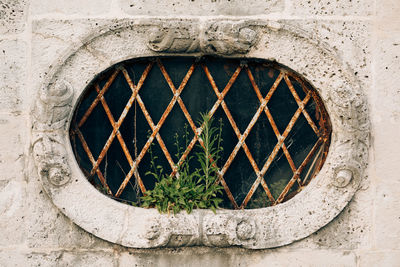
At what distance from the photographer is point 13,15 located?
3648mm

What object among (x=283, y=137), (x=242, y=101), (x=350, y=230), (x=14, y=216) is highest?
(x=242, y=101)

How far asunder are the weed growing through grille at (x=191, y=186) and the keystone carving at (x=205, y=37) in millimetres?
500

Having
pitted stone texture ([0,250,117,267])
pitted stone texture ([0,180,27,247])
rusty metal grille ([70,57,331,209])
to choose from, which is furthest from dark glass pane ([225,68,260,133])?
pitted stone texture ([0,180,27,247])

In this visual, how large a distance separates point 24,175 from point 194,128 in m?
1.21

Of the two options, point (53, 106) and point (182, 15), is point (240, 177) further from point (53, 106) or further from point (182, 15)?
point (53, 106)

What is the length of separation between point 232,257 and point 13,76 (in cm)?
194

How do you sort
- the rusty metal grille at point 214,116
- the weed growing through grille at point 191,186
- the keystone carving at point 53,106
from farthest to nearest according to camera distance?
the rusty metal grille at point 214,116 < the weed growing through grille at point 191,186 < the keystone carving at point 53,106

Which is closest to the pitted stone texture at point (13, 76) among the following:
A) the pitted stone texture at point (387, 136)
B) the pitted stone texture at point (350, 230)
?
the pitted stone texture at point (350, 230)

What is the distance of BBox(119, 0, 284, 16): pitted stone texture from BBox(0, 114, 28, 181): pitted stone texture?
3.63 ft

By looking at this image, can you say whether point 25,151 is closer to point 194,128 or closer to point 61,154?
point 61,154

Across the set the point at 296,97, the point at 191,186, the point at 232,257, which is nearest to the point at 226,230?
the point at 232,257

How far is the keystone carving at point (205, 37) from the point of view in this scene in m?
3.62

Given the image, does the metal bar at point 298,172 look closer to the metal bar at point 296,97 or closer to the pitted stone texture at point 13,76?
the metal bar at point 296,97

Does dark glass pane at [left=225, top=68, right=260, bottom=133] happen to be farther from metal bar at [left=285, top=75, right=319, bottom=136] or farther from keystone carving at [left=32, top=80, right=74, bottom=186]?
keystone carving at [left=32, top=80, right=74, bottom=186]
